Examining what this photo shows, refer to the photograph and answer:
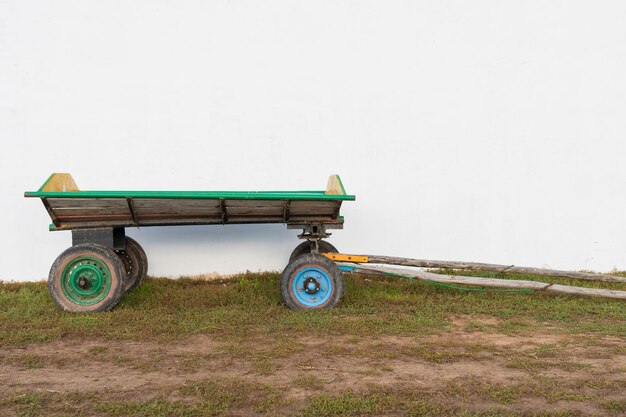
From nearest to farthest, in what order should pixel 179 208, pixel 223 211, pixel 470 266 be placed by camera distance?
pixel 179 208, pixel 223 211, pixel 470 266

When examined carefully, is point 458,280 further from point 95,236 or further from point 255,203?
point 95,236

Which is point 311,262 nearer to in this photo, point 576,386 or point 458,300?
point 458,300

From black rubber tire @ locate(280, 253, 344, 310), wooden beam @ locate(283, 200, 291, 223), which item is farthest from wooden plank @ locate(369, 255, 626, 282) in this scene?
wooden beam @ locate(283, 200, 291, 223)

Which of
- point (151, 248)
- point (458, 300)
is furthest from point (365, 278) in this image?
point (151, 248)

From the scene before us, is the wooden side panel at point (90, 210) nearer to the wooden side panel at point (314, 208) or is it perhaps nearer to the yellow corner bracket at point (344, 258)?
the wooden side panel at point (314, 208)

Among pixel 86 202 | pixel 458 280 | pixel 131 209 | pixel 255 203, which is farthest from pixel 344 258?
pixel 86 202

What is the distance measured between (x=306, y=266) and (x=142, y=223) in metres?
1.83

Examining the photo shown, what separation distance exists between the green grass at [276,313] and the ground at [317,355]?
0.02 m

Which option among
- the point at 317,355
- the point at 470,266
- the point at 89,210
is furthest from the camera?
the point at 470,266

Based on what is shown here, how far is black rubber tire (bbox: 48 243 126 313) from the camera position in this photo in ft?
A: 17.4

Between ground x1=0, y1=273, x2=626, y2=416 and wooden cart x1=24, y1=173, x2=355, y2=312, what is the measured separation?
9.1 inches

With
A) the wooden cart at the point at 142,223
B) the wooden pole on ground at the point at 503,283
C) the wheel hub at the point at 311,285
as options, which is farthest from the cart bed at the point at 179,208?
the wooden pole on ground at the point at 503,283

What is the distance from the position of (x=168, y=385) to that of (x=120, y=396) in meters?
0.31

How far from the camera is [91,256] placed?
532cm
